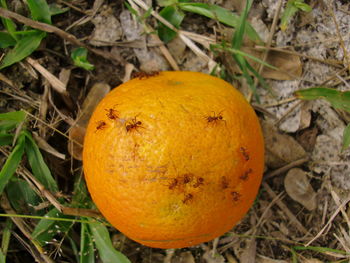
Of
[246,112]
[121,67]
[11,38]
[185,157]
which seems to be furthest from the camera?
[121,67]

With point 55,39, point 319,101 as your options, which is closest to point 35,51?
point 55,39

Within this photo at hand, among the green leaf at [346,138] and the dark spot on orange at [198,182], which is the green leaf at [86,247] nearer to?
the dark spot on orange at [198,182]

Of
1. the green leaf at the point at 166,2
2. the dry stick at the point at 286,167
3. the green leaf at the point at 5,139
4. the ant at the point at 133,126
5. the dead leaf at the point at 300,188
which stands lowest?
the dead leaf at the point at 300,188

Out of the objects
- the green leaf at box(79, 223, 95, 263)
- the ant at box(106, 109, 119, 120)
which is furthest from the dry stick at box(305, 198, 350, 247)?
the ant at box(106, 109, 119, 120)

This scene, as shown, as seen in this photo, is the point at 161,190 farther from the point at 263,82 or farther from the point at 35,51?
the point at 35,51

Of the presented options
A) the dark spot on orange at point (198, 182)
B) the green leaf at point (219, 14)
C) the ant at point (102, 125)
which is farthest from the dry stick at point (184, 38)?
the dark spot on orange at point (198, 182)

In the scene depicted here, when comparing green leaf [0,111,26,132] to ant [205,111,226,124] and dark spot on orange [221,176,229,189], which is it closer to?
ant [205,111,226,124]

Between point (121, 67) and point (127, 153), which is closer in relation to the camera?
point (127, 153)
